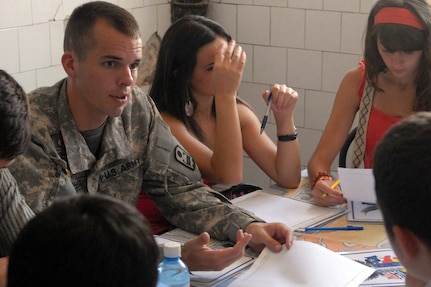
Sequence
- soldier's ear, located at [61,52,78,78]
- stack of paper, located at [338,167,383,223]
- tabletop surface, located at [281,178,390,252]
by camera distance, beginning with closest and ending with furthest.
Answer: tabletop surface, located at [281,178,390,252] → soldier's ear, located at [61,52,78,78] → stack of paper, located at [338,167,383,223]

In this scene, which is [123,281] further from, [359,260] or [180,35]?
[180,35]

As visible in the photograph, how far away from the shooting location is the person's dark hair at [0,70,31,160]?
146 cm

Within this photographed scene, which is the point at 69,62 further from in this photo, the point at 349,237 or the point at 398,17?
the point at 398,17

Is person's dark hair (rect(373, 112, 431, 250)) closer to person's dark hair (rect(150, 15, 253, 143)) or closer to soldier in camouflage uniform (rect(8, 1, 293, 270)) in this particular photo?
soldier in camouflage uniform (rect(8, 1, 293, 270))

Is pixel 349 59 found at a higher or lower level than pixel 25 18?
lower

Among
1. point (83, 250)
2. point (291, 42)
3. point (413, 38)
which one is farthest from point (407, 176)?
point (291, 42)

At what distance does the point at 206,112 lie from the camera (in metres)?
2.82

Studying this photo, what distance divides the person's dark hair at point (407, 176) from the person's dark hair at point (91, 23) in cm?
115

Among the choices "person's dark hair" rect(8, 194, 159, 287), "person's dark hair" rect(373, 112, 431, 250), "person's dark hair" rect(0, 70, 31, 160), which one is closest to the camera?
"person's dark hair" rect(8, 194, 159, 287)

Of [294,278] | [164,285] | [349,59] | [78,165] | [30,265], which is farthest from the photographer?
[349,59]

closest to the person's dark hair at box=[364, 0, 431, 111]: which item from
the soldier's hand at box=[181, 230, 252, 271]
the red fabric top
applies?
the red fabric top

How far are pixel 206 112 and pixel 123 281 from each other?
1977 millimetres

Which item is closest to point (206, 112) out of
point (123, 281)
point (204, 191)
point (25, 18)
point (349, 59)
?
point (204, 191)

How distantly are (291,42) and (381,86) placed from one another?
1407 mm
